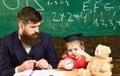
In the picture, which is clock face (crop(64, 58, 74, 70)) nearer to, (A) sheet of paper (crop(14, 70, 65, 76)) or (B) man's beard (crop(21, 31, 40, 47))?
(A) sheet of paper (crop(14, 70, 65, 76))

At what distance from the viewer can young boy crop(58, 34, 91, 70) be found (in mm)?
2281

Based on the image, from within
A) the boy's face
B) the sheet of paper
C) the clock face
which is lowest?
the sheet of paper

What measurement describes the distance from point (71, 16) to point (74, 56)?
1.05m

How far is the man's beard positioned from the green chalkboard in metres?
0.84

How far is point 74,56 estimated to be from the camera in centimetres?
232

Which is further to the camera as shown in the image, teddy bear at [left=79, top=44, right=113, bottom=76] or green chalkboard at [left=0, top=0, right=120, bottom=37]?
green chalkboard at [left=0, top=0, right=120, bottom=37]

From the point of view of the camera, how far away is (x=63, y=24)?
334 centimetres

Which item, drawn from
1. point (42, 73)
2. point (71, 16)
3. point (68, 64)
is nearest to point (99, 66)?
point (68, 64)

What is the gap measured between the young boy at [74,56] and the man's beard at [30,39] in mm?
221

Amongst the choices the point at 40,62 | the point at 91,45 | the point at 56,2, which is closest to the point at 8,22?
the point at 56,2

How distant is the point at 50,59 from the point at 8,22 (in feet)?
2.78

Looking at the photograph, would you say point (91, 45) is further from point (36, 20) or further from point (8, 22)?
point (36, 20)

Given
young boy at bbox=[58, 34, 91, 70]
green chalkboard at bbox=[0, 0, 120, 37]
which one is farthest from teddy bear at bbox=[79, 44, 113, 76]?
green chalkboard at bbox=[0, 0, 120, 37]

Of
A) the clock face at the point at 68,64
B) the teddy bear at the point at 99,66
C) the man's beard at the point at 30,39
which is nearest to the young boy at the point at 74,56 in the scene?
the clock face at the point at 68,64
